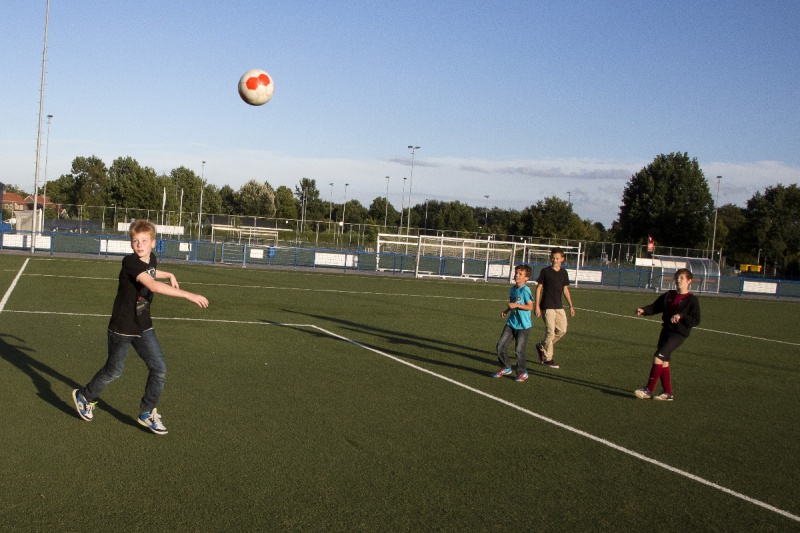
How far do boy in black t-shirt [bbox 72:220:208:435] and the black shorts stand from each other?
5485 mm

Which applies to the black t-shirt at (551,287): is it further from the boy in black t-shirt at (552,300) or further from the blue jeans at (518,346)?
the blue jeans at (518,346)

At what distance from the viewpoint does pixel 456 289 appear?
2902 cm

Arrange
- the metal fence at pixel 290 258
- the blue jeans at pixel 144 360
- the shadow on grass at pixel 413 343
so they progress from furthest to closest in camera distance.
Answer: the metal fence at pixel 290 258
the shadow on grass at pixel 413 343
the blue jeans at pixel 144 360

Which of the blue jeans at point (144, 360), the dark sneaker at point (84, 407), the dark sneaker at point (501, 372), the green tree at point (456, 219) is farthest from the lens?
the green tree at point (456, 219)

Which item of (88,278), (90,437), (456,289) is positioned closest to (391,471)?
(90,437)

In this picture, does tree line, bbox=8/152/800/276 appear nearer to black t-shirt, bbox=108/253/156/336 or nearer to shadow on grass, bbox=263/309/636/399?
shadow on grass, bbox=263/309/636/399

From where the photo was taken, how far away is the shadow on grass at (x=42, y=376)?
22.5 feet

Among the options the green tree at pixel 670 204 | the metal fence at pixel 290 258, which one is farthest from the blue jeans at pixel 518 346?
the green tree at pixel 670 204

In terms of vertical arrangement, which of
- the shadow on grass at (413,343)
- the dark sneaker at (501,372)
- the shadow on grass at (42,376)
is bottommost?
the shadow on grass at (42,376)

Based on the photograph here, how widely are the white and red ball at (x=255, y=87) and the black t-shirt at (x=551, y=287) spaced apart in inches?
304

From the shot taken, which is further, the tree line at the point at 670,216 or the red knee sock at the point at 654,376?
the tree line at the point at 670,216

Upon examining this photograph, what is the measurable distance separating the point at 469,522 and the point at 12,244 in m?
39.8

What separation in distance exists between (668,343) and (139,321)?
596 cm

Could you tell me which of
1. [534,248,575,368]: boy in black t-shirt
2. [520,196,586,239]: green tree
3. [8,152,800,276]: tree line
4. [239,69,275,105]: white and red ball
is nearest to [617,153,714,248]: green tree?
[8,152,800,276]: tree line
